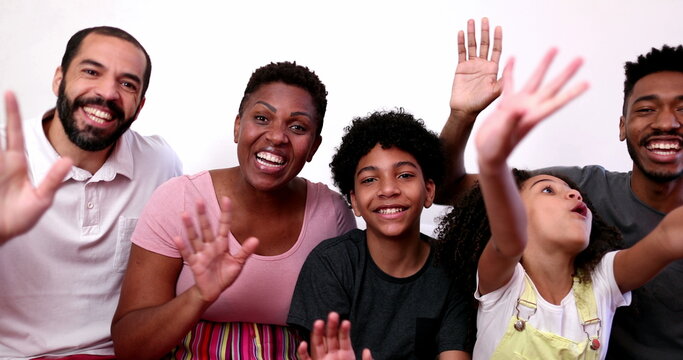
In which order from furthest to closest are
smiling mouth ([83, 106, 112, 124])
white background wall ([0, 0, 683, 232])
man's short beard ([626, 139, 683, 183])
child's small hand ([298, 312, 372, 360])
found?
white background wall ([0, 0, 683, 232]), man's short beard ([626, 139, 683, 183]), smiling mouth ([83, 106, 112, 124]), child's small hand ([298, 312, 372, 360])

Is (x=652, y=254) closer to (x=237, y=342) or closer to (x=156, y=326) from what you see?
(x=237, y=342)

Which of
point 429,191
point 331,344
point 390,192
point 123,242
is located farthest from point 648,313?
point 123,242

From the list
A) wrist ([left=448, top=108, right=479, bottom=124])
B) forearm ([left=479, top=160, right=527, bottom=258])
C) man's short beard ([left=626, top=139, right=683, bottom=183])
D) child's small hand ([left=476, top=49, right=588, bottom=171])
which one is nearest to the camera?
child's small hand ([left=476, top=49, right=588, bottom=171])

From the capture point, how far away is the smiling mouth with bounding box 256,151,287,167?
1667mm

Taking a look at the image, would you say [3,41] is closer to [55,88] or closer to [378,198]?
[55,88]

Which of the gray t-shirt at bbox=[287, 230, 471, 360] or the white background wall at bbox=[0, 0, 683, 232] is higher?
the white background wall at bbox=[0, 0, 683, 232]

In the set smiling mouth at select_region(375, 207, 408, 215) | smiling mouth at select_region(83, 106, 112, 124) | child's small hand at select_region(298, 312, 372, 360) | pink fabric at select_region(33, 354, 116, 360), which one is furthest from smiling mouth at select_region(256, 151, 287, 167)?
pink fabric at select_region(33, 354, 116, 360)

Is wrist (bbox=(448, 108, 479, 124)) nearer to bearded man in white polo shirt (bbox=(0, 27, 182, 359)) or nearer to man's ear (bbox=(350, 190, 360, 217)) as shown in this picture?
man's ear (bbox=(350, 190, 360, 217))

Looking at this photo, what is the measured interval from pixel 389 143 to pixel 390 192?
16 centimetres

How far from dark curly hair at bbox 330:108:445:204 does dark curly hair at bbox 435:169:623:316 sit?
0.42 feet

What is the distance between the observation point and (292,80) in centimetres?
175

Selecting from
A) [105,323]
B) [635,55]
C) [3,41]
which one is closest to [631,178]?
[635,55]

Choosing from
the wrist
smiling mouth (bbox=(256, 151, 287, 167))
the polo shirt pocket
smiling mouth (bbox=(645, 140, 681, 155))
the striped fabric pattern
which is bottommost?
the striped fabric pattern

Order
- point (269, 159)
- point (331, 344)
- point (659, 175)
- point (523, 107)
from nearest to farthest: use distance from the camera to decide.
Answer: point (523, 107) → point (331, 344) → point (269, 159) → point (659, 175)
